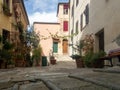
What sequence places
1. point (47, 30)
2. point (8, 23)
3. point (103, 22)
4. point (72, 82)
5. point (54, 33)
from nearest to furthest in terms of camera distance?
point (72, 82), point (103, 22), point (8, 23), point (47, 30), point (54, 33)

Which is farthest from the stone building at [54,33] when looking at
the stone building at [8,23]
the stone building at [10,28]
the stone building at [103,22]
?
the stone building at [103,22]

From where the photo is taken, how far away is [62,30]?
39812mm

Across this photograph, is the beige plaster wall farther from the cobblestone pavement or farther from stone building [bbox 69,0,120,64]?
the cobblestone pavement

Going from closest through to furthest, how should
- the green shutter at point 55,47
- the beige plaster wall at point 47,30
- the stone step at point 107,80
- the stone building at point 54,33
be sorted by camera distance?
the stone step at point 107,80 → the stone building at point 54,33 → the beige plaster wall at point 47,30 → the green shutter at point 55,47

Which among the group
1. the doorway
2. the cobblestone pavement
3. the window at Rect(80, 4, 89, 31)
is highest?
the window at Rect(80, 4, 89, 31)

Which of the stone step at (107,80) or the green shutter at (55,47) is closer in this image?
the stone step at (107,80)

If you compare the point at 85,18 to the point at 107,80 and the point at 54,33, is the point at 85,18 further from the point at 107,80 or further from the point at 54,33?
the point at 54,33

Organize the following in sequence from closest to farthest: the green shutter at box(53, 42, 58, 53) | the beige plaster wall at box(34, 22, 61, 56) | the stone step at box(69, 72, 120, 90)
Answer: the stone step at box(69, 72, 120, 90), the beige plaster wall at box(34, 22, 61, 56), the green shutter at box(53, 42, 58, 53)

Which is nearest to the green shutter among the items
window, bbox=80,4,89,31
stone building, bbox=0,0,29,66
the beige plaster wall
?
the beige plaster wall

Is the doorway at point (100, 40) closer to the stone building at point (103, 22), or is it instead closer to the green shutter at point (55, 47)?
the stone building at point (103, 22)

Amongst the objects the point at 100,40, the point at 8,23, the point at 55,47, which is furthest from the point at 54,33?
the point at 100,40

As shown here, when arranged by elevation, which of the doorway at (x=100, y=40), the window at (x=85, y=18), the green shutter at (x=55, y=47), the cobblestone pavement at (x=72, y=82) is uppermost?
the window at (x=85, y=18)

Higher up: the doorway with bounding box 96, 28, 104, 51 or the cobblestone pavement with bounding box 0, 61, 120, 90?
the doorway with bounding box 96, 28, 104, 51

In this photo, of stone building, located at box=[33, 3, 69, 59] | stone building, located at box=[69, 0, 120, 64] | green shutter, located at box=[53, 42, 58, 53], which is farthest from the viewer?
green shutter, located at box=[53, 42, 58, 53]
